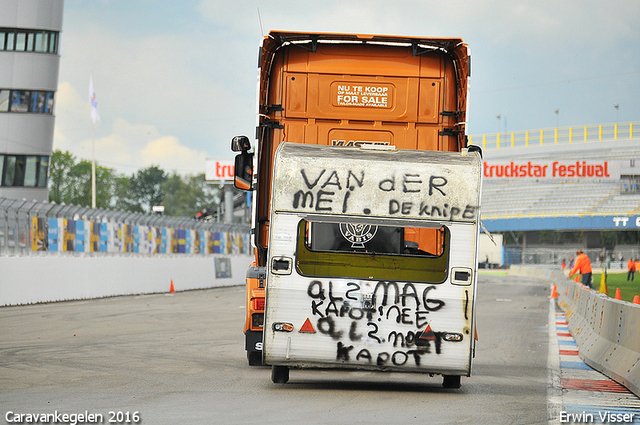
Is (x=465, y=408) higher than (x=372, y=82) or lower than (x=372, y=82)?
lower

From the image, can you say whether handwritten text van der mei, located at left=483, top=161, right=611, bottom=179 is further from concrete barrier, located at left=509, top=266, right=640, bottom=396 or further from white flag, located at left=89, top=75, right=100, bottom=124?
concrete barrier, located at left=509, top=266, right=640, bottom=396

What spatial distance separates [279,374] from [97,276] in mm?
17752

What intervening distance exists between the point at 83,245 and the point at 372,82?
55.5 ft

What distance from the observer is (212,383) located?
941 cm

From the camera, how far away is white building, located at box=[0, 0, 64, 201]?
150 ft

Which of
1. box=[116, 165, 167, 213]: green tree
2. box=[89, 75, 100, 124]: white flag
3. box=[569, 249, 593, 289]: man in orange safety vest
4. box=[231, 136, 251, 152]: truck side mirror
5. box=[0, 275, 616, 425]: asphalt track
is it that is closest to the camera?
box=[0, 275, 616, 425]: asphalt track

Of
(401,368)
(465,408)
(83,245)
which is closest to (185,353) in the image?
(401,368)

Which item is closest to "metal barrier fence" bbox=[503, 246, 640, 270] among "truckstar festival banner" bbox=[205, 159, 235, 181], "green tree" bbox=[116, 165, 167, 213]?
"truckstar festival banner" bbox=[205, 159, 235, 181]

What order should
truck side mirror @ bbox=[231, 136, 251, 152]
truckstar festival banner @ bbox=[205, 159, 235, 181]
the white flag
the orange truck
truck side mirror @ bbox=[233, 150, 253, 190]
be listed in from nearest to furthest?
truck side mirror @ bbox=[231, 136, 251, 152]
truck side mirror @ bbox=[233, 150, 253, 190]
the orange truck
the white flag
truckstar festival banner @ bbox=[205, 159, 235, 181]

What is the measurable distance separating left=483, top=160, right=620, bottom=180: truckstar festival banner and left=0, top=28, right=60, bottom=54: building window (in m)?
29.4

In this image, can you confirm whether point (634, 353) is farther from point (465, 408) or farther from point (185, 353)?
point (185, 353)

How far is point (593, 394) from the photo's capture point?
9289mm

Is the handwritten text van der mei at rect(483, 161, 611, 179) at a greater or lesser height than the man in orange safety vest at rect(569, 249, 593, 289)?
greater

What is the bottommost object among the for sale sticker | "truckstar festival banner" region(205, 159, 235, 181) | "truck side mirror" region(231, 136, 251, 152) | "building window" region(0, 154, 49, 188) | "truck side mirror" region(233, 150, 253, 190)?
"truck side mirror" region(233, 150, 253, 190)
